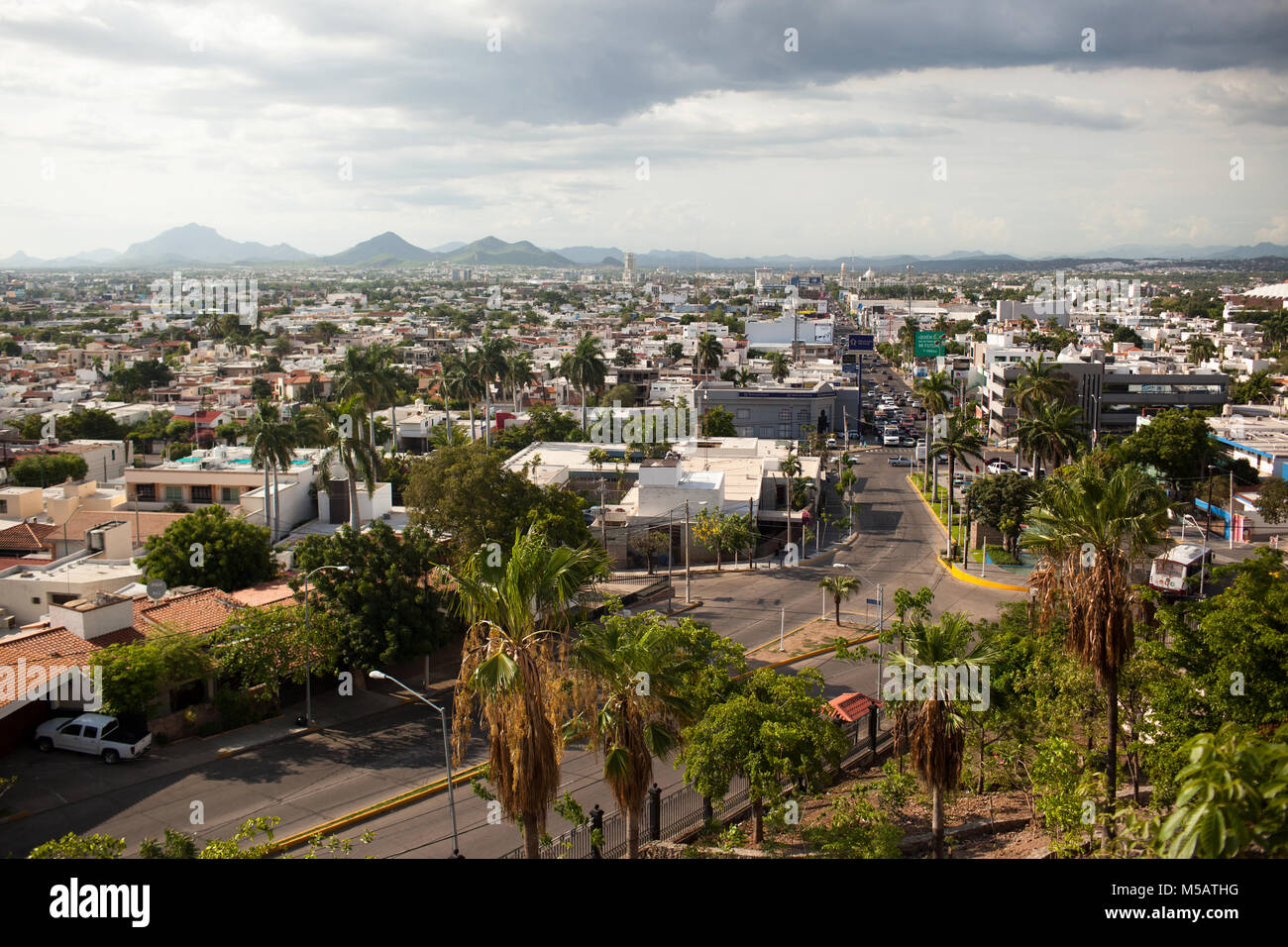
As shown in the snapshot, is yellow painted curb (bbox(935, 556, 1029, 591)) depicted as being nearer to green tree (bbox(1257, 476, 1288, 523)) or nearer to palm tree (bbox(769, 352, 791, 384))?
green tree (bbox(1257, 476, 1288, 523))

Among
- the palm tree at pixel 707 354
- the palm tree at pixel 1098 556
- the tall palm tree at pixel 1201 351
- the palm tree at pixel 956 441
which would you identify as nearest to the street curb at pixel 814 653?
the palm tree at pixel 1098 556

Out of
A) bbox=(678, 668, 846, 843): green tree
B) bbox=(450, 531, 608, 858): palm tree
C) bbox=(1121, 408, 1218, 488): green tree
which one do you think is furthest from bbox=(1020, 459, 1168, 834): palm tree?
bbox=(1121, 408, 1218, 488): green tree

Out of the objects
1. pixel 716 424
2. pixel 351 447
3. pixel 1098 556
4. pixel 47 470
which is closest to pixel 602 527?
pixel 351 447

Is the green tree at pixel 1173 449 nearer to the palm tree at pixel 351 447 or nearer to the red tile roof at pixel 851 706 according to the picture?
the red tile roof at pixel 851 706

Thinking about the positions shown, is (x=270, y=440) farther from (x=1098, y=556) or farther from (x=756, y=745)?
(x=1098, y=556)
